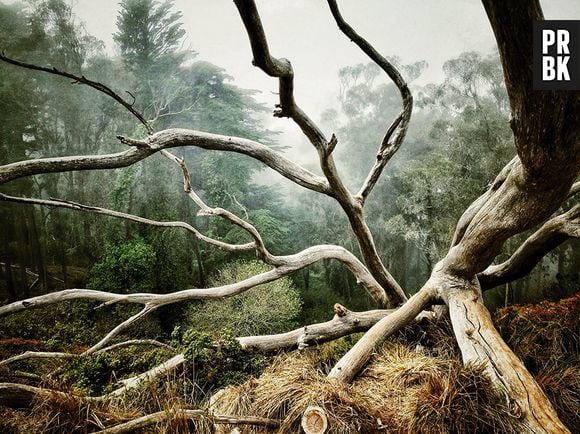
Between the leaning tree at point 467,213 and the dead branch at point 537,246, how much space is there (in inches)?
0.4

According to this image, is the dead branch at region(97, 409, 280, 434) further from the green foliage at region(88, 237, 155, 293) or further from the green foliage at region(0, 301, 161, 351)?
the green foliage at region(88, 237, 155, 293)

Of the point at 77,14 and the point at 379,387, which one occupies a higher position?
the point at 77,14

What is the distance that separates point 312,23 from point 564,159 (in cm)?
1955

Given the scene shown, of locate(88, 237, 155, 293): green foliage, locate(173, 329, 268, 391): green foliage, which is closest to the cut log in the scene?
locate(173, 329, 268, 391): green foliage

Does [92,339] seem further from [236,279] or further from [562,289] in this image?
[562,289]

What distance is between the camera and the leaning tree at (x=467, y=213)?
1.40 meters

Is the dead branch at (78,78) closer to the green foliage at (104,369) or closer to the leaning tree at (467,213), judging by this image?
the leaning tree at (467,213)

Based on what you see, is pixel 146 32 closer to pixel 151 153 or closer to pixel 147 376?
pixel 151 153

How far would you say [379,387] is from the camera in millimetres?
2672

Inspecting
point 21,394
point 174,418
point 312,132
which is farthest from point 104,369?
point 312,132

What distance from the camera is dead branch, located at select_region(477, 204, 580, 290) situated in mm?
3204

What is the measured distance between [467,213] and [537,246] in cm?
91

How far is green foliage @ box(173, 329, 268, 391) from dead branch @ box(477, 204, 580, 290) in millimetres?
2873

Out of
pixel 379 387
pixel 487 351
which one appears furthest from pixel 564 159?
pixel 379 387
